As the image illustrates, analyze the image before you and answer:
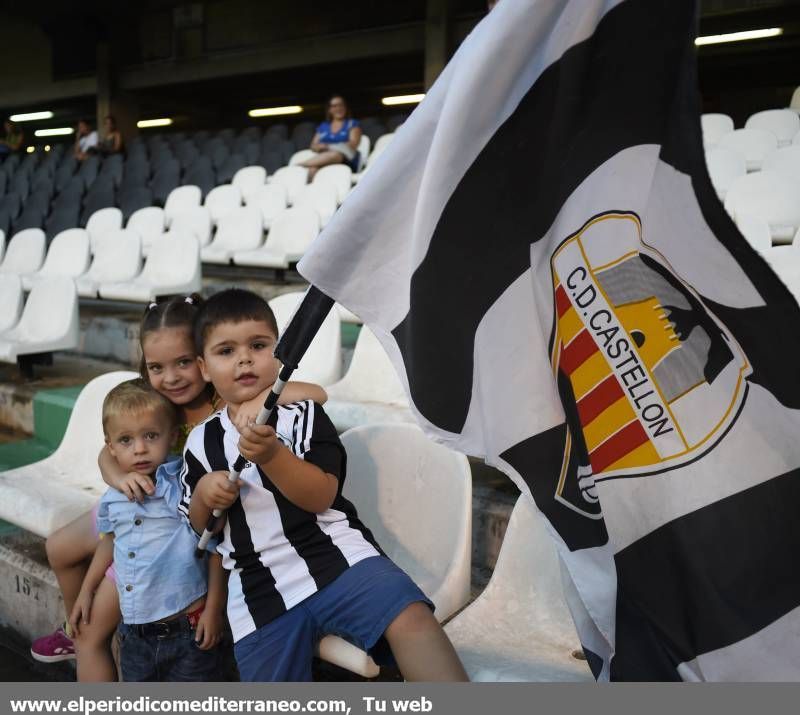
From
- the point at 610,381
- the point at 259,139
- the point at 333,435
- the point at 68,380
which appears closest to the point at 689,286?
the point at 610,381

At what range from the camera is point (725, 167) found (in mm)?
4785

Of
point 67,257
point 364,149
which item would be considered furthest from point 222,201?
point 364,149

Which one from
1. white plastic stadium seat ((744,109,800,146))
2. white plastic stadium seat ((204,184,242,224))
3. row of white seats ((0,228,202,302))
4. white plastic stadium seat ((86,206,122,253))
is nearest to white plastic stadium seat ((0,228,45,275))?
row of white seats ((0,228,202,302))

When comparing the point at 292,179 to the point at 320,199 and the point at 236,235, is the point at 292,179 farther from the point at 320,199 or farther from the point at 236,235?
the point at 236,235

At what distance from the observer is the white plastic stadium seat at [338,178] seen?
677cm

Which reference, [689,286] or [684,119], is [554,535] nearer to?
[689,286]

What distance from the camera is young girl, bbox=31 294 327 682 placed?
70.7 inches

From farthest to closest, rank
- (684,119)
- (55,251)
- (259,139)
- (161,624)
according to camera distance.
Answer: (259,139) → (55,251) → (161,624) → (684,119)

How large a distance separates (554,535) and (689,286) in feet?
1.39

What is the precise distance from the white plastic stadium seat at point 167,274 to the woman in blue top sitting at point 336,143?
3051mm

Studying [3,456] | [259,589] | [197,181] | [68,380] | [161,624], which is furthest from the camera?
[197,181]

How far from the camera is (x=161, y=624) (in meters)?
1.70

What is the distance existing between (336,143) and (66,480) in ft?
20.5

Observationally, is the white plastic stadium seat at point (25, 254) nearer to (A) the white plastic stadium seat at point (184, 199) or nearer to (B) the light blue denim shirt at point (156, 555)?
(A) the white plastic stadium seat at point (184, 199)
